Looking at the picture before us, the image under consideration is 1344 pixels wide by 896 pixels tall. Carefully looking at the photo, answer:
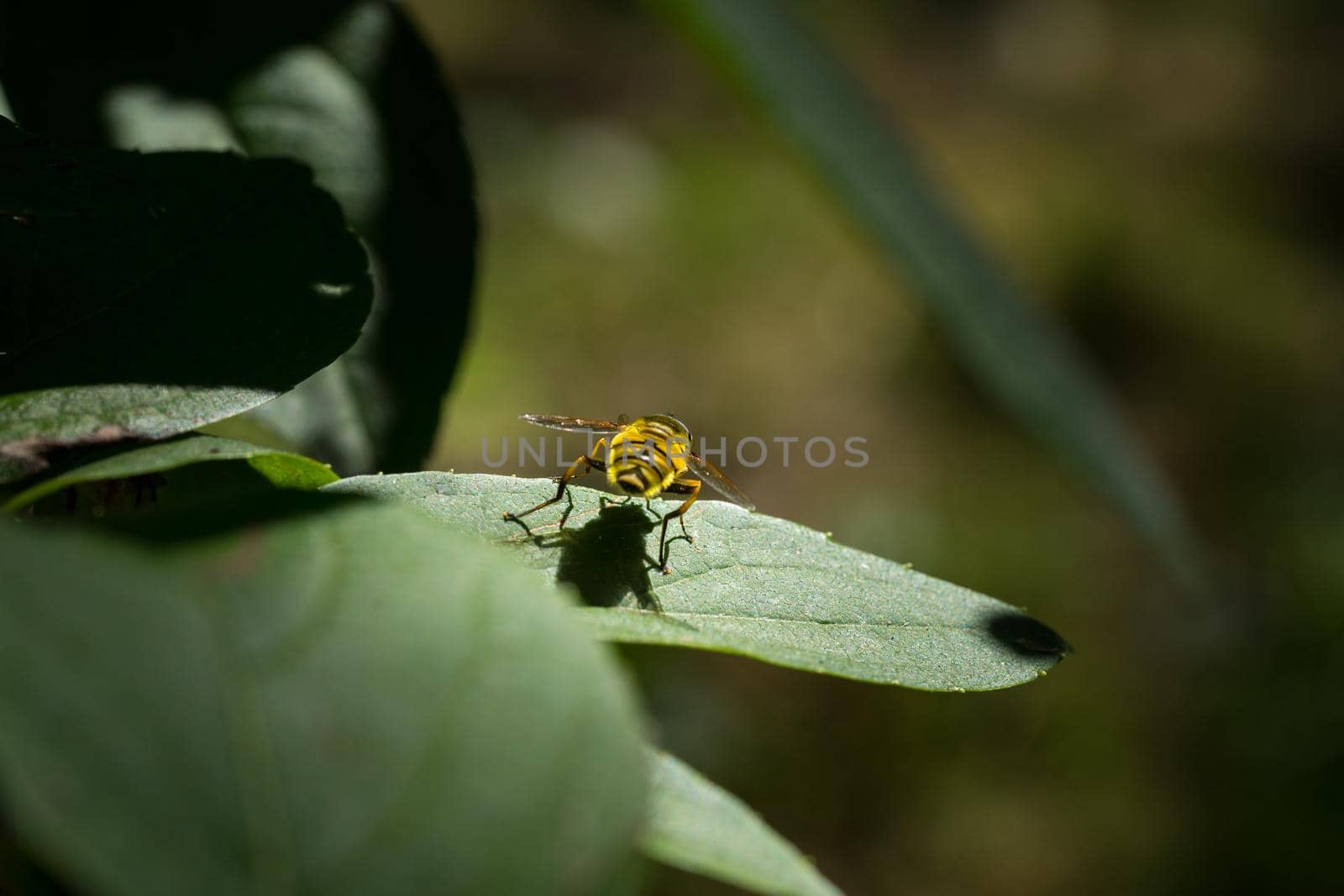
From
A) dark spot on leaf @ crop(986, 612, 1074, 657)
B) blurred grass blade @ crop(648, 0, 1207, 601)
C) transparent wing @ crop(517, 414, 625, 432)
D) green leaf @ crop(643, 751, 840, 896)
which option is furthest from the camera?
transparent wing @ crop(517, 414, 625, 432)

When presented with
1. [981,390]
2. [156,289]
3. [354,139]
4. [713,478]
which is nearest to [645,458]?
[713,478]

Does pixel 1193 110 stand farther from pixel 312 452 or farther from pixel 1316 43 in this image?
pixel 312 452

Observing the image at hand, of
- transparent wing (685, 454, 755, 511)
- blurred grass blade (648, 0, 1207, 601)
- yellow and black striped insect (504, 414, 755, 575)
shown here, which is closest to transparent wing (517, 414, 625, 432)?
yellow and black striped insect (504, 414, 755, 575)

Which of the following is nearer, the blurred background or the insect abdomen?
the insect abdomen

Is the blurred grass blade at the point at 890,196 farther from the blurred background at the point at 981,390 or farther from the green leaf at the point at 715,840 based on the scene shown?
the blurred background at the point at 981,390

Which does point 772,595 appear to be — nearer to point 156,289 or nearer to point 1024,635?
point 1024,635

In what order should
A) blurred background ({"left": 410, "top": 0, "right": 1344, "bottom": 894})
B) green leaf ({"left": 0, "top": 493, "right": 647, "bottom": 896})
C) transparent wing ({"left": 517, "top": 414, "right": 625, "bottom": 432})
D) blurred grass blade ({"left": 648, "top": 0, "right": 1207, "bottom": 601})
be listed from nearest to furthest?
green leaf ({"left": 0, "top": 493, "right": 647, "bottom": 896})
blurred grass blade ({"left": 648, "top": 0, "right": 1207, "bottom": 601})
transparent wing ({"left": 517, "top": 414, "right": 625, "bottom": 432})
blurred background ({"left": 410, "top": 0, "right": 1344, "bottom": 894})

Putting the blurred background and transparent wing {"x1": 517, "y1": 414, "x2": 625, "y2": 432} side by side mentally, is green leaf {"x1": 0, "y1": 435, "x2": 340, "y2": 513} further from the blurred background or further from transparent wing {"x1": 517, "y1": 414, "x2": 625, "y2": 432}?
the blurred background
